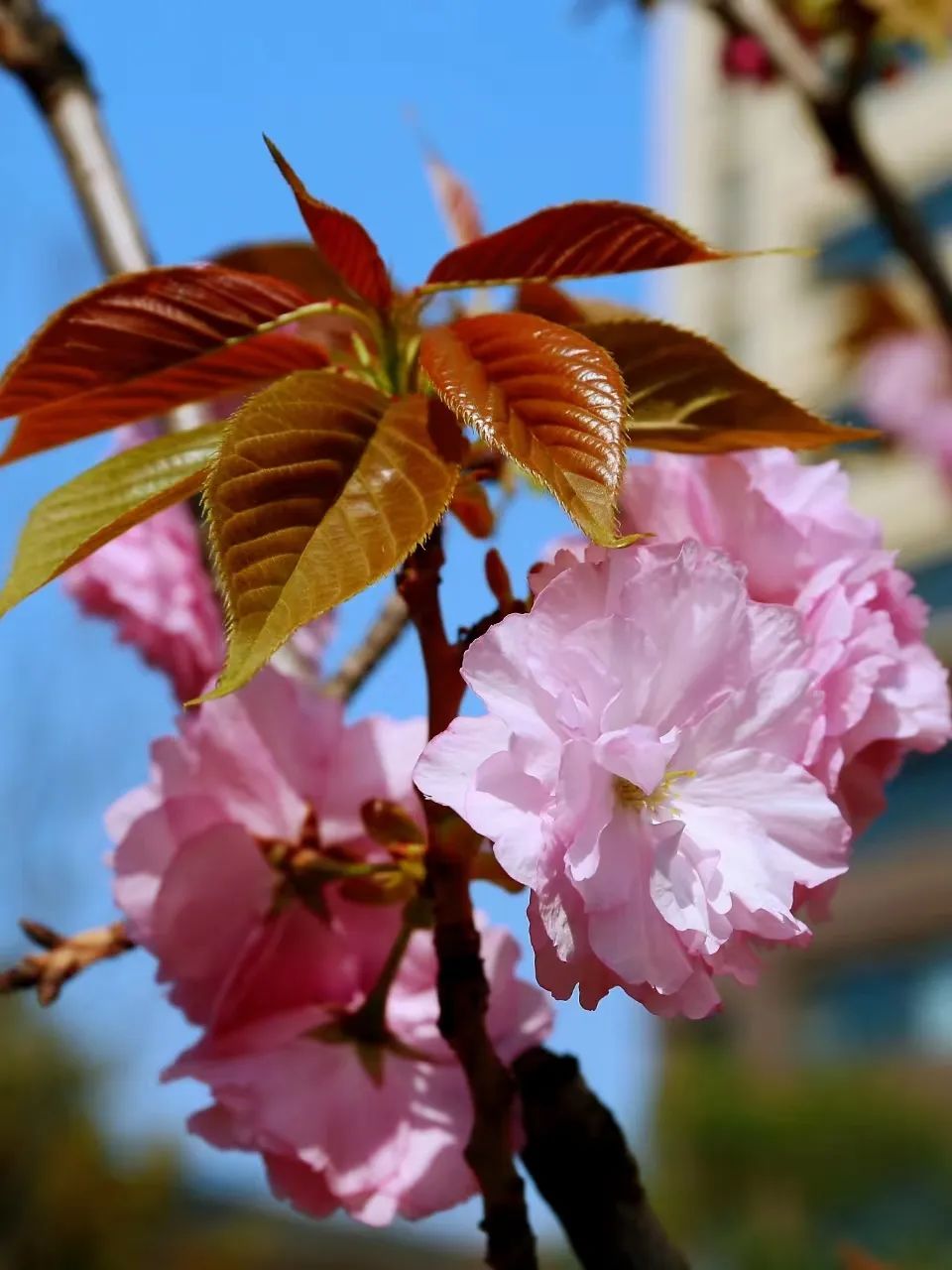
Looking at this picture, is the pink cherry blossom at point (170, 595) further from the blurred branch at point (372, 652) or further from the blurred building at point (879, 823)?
the blurred building at point (879, 823)

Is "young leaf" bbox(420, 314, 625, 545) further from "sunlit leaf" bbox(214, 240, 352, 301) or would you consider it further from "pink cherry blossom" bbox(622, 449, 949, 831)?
"sunlit leaf" bbox(214, 240, 352, 301)

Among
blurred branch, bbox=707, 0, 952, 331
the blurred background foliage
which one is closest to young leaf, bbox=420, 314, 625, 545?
blurred branch, bbox=707, 0, 952, 331

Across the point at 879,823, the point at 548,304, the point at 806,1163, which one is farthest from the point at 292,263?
the point at 879,823

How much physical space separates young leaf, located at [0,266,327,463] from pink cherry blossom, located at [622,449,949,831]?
0.43ft

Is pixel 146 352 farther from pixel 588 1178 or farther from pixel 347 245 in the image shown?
pixel 588 1178

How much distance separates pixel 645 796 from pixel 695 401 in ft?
0.49

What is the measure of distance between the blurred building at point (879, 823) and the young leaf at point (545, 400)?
14.0 meters

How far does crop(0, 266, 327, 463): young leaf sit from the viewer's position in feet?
1.61

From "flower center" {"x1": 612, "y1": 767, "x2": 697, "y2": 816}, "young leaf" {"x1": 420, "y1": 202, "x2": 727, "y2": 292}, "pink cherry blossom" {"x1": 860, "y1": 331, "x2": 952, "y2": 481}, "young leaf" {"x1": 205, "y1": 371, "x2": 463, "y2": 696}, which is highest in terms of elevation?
"young leaf" {"x1": 420, "y1": 202, "x2": 727, "y2": 292}

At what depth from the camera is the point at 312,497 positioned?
45cm

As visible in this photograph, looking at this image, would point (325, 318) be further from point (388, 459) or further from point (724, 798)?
point (724, 798)

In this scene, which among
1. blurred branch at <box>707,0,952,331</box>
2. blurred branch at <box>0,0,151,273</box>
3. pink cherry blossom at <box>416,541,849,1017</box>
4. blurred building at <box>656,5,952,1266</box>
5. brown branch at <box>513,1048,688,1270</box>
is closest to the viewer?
pink cherry blossom at <box>416,541,849,1017</box>

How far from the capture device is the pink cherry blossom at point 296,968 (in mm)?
545

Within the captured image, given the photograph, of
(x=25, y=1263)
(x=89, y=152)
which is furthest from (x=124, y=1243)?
(x=89, y=152)
